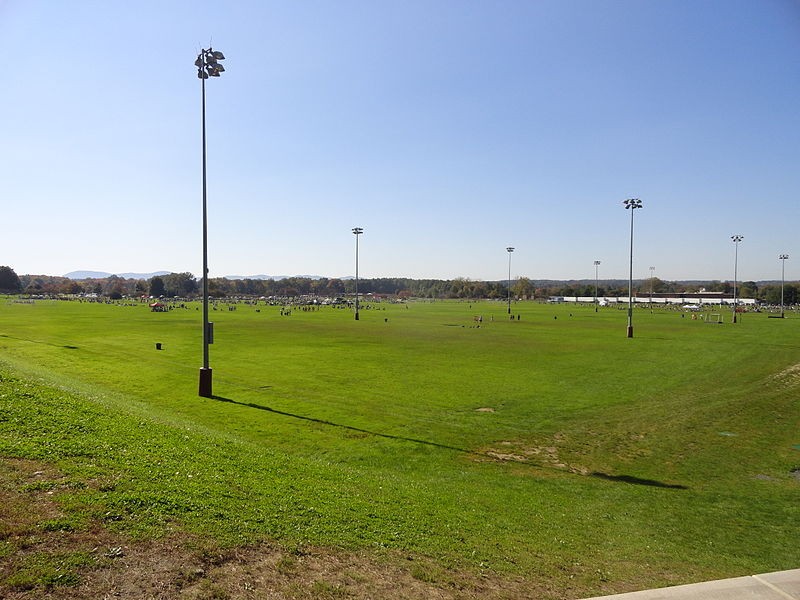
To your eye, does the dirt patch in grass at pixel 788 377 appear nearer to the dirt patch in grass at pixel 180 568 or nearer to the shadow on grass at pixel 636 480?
the shadow on grass at pixel 636 480

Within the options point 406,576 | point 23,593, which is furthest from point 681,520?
point 23,593

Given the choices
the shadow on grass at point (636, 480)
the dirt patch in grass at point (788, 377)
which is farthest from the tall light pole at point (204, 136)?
the dirt patch in grass at point (788, 377)

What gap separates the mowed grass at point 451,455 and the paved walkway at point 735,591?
124cm

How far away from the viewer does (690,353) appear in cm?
3912

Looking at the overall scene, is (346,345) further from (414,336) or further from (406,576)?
(406,576)

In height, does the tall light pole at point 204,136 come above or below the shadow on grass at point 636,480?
above

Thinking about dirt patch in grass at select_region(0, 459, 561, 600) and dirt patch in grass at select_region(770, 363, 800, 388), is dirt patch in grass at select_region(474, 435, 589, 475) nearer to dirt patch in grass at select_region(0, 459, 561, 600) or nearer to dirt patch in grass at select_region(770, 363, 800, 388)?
dirt patch in grass at select_region(0, 459, 561, 600)

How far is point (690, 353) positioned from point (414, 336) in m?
24.1

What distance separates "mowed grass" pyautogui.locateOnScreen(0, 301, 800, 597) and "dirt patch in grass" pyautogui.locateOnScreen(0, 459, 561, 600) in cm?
40

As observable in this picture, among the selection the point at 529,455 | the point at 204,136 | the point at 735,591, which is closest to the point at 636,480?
the point at 529,455

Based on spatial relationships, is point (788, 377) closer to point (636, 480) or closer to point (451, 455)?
point (636, 480)

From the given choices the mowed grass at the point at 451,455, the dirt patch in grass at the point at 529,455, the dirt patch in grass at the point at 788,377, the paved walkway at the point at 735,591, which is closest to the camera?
the paved walkway at the point at 735,591

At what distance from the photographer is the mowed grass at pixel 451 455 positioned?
8.09 meters

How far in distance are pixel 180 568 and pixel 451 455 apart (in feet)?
33.3
